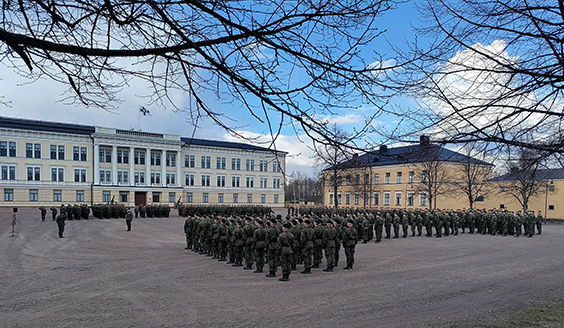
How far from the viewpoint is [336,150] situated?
383 cm

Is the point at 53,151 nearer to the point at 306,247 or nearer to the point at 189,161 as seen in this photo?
the point at 189,161

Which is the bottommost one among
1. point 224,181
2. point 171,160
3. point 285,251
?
point 285,251

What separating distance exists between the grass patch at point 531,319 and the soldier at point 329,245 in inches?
196

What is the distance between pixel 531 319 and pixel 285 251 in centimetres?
541

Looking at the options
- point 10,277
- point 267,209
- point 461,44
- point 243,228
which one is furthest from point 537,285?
point 267,209

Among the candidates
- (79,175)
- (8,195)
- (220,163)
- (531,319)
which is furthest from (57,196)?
(531,319)

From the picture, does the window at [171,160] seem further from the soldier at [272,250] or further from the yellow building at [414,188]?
the soldier at [272,250]

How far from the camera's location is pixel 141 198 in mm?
54406

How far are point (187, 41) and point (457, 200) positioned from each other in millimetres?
47525

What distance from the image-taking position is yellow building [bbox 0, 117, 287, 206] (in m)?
47.2

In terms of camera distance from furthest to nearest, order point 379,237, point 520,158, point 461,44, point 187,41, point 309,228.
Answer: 1. point 379,237
2. point 309,228
3. point 520,158
4. point 461,44
5. point 187,41

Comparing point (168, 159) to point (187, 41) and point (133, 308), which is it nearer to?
point (133, 308)

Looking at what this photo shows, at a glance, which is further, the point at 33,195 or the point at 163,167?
the point at 163,167

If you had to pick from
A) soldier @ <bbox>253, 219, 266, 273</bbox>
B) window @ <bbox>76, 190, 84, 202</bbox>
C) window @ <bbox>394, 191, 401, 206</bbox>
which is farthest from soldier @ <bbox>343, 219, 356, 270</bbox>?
window @ <bbox>76, 190, 84, 202</bbox>
